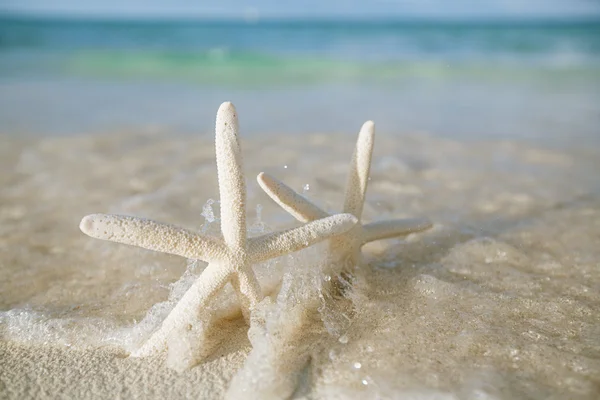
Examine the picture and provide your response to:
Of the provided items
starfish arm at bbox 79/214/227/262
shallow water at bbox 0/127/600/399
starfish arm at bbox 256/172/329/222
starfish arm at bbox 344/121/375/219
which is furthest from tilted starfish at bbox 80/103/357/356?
starfish arm at bbox 344/121/375/219

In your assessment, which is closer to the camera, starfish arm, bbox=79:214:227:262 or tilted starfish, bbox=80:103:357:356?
starfish arm, bbox=79:214:227:262

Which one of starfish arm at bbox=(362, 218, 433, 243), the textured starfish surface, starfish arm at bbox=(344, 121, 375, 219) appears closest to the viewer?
the textured starfish surface

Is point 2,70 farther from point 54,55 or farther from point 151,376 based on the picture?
point 151,376

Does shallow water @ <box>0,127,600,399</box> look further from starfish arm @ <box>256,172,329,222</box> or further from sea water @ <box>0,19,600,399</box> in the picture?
starfish arm @ <box>256,172,329,222</box>

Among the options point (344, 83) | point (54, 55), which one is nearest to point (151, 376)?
point (344, 83)

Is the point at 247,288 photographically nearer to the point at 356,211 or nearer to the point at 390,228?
the point at 356,211

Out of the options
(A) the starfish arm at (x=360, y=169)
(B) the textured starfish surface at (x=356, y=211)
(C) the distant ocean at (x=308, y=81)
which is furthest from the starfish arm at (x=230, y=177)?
(C) the distant ocean at (x=308, y=81)

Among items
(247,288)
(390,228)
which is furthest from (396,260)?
(247,288)
